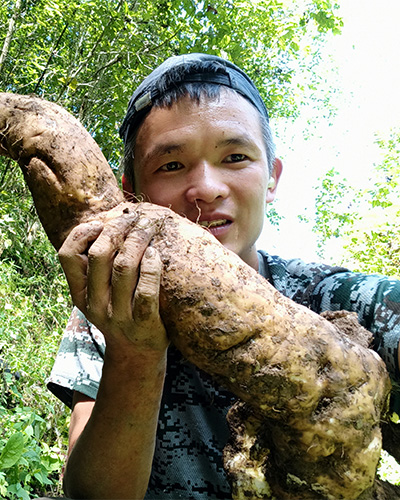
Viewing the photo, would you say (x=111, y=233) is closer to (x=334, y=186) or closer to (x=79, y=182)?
(x=79, y=182)

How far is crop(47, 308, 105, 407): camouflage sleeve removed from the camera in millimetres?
1813

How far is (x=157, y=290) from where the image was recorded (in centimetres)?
114

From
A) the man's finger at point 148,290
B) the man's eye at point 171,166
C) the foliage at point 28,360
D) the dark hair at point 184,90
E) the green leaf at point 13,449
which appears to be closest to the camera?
the man's finger at point 148,290

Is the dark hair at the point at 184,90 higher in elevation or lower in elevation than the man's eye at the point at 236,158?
higher

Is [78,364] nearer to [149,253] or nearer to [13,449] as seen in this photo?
[13,449]

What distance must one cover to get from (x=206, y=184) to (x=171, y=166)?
22 centimetres

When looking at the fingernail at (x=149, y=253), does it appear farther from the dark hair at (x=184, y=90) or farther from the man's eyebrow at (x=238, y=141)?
the dark hair at (x=184, y=90)

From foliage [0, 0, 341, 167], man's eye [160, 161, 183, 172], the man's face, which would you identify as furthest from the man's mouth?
foliage [0, 0, 341, 167]

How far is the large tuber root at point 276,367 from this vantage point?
1210 mm

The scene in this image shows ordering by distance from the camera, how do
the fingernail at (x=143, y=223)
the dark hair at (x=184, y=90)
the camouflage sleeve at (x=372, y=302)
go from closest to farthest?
1. the fingernail at (x=143, y=223)
2. the camouflage sleeve at (x=372, y=302)
3. the dark hair at (x=184, y=90)

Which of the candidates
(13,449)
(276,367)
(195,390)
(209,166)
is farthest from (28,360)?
(276,367)

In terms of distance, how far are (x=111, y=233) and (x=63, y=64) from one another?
309 inches

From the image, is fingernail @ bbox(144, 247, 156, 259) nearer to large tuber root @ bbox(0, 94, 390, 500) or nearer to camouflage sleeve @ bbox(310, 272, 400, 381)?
large tuber root @ bbox(0, 94, 390, 500)

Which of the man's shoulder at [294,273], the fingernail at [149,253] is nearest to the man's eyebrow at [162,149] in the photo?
the fingernail at [149,253]
